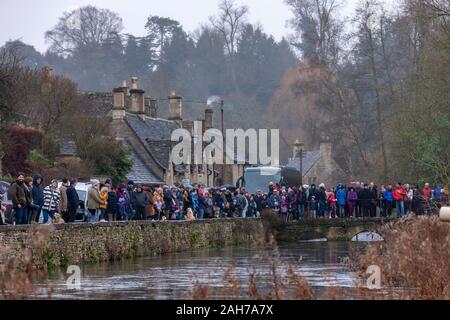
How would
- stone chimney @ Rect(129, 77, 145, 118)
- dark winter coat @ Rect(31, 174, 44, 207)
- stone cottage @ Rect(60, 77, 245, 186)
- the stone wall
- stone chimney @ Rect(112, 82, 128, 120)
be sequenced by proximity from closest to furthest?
the stone wall → dark winter coat @ Rect(31, 174, 44, 207) → stone cottage @ Rect(60, 77, 245, 186) → stone chimney @ Rect(112, 82, 128, 120) → stone chimney @ Rect(129, 77, 145, 118)

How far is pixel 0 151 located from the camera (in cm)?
4659

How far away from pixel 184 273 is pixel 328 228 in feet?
82.4

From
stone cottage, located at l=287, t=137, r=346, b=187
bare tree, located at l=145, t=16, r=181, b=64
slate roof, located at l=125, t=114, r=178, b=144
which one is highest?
bare tree, located at l=145, t=16, r=181, b=64

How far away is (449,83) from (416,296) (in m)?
32.9

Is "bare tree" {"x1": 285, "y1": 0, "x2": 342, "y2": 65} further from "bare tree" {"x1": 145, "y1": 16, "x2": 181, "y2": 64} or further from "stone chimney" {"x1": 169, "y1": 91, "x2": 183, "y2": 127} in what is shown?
"bare tree" {"x1": 145, "y1": 16, "x2": 181, "y2": 64}

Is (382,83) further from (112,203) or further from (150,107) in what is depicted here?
(112,203)

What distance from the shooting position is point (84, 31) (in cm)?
12500

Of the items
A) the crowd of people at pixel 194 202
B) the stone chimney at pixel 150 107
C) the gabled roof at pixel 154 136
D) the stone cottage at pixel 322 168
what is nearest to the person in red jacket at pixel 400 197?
the crowd of people at pixel 194 202

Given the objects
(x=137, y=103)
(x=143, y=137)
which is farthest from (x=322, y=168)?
(x=143, y=137)

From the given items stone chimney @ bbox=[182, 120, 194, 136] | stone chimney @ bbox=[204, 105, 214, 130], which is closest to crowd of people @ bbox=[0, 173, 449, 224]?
stone chimney @ bbox=[182, 120, 194, 136]

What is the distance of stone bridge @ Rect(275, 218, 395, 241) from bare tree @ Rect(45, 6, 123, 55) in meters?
69.9

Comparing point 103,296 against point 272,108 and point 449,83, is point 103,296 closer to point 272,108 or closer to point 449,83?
point 449,83

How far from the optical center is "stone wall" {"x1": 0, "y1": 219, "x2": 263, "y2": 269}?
1072 inches
